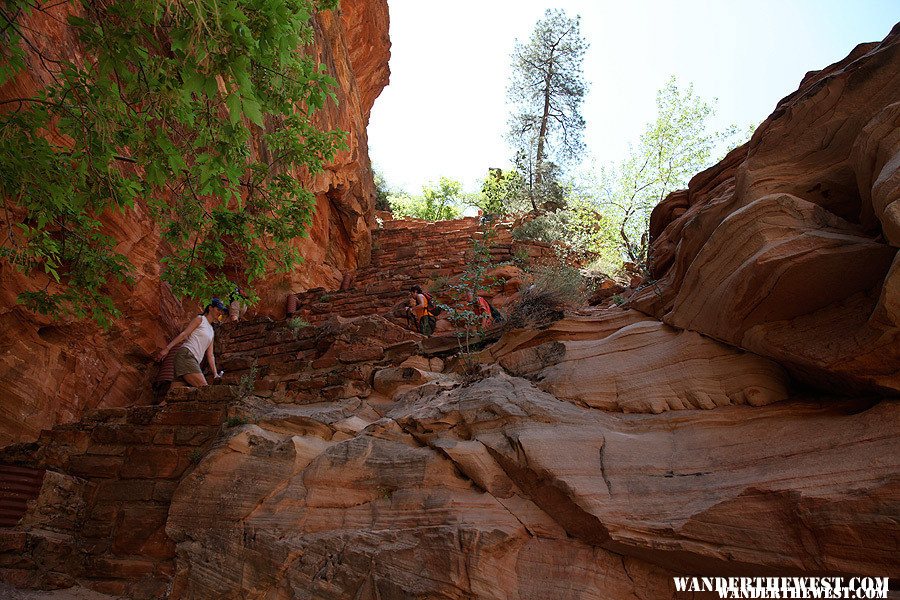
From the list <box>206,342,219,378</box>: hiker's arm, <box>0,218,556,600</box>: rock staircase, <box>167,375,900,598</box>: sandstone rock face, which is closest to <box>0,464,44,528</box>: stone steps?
<box>0,218,556,600</box>: rock staircase

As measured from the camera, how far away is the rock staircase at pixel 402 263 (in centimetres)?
1059

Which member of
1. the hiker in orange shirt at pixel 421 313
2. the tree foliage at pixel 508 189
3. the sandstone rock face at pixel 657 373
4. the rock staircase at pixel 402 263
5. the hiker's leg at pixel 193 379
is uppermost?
the tree foliage at pixel 508 189

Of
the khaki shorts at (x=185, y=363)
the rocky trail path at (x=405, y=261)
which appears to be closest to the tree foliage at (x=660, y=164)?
the rocky trail path at (x=405, y=261)

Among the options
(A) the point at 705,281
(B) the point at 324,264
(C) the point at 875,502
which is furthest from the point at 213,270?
(C) the point at 875,502

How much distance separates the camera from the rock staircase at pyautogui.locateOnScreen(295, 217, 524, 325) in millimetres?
10586

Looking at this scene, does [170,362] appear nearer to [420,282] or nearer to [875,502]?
[420,282]

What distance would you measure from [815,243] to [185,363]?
6.66 meters

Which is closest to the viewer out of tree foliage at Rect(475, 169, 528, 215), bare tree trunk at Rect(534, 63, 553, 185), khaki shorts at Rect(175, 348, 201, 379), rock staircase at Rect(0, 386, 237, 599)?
rock staircase at Rect(0, 386, 237, 599)

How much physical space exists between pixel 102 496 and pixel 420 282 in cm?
770

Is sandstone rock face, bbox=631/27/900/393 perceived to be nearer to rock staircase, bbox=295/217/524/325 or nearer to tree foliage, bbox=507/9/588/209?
rock staircase, bbox=295/217/524/325

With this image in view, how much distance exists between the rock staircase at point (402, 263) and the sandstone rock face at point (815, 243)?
17.6 feet

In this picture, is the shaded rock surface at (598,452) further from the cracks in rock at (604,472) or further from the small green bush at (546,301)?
the small green bush at (546,301)

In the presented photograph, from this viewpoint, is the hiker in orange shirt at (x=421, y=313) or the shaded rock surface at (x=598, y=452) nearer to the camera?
the shaded rock surface at (x=598, y=452)

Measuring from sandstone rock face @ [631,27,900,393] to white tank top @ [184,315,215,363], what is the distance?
5476 mm
